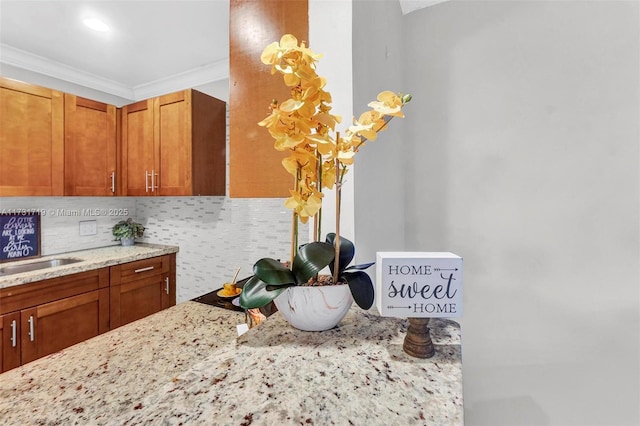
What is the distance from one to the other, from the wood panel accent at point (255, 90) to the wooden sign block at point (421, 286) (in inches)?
20.4

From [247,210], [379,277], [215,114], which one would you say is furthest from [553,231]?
[215,114]

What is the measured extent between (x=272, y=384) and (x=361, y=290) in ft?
0.74

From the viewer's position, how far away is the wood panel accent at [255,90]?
3.12 ft

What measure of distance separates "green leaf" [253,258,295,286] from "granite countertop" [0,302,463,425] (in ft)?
0.40

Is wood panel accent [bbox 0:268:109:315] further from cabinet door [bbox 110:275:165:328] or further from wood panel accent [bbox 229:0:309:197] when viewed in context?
wood panel accent [bbox 229:0:309:197]

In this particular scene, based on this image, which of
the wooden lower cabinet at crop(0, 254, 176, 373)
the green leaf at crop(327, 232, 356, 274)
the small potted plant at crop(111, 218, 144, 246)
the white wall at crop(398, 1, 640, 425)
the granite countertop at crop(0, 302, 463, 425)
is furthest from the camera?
the small potted plant at crop(111, 218, 144, 246)

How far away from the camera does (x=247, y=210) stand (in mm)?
2359

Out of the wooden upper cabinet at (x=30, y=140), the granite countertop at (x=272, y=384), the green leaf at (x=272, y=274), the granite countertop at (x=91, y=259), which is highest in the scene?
the wooden upper cabinet at (x=30, y=140)

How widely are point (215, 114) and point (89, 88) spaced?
4.08 feet

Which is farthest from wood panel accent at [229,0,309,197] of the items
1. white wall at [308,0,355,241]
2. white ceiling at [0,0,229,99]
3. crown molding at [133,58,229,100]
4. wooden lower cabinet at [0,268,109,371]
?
wooden lower cabinet at [0,268,109,371]

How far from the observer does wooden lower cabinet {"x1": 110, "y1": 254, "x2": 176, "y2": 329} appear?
227cm

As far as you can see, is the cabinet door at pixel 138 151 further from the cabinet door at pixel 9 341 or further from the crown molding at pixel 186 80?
the cabinet door at pixel 9 341

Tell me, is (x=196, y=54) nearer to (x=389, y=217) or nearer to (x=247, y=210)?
(x=247, y=210)

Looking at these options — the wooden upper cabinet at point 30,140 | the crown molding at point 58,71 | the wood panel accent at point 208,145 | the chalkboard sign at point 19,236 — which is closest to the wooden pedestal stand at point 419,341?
the wood panel accent at point 208,145
